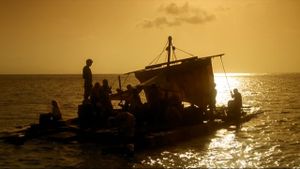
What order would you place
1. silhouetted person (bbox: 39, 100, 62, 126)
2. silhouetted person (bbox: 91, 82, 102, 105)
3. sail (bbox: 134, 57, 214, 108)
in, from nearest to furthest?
1. silhouetted person (bbox: 91, 82, 102, 105)
2. silhouetted person (bbox: 39, 100, 62, 126)
3. sail (bbox: 134, 57, 214, 108)

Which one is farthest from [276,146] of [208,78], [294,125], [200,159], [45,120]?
[45,120]

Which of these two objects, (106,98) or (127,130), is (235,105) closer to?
(106,98)

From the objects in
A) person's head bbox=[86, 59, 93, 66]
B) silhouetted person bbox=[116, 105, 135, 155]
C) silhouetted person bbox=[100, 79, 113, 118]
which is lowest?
silhouetted person bbox=[116, 105, 135, 155]

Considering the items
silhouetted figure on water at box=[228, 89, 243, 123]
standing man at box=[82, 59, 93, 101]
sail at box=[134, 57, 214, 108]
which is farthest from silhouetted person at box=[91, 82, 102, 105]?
silhouetted figure on water at box=[228, 89, 243, 123]

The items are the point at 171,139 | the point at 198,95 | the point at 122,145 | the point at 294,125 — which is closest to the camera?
the point at 122,145

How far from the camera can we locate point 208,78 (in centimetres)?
3150

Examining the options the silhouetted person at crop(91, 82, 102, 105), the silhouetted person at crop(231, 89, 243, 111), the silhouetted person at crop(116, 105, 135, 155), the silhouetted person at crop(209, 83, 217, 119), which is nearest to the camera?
the silhouetted person at crop(116, 105, 135, 155)

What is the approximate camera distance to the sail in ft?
94.3

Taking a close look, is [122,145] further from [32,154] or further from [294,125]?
[294,125]

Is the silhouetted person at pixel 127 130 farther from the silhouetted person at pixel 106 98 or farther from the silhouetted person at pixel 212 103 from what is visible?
the silhouetted person at pixel 212 103

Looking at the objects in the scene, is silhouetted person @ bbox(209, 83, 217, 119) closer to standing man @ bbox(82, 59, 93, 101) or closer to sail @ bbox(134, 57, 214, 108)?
sail @ bbox(134, 57, 214, 108)

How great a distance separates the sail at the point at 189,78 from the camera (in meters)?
28.7

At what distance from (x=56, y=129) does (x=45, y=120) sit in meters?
1.19

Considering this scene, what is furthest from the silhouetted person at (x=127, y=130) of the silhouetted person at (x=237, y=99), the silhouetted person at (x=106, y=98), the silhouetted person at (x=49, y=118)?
the silhouetted person at (x=237, y=99)
